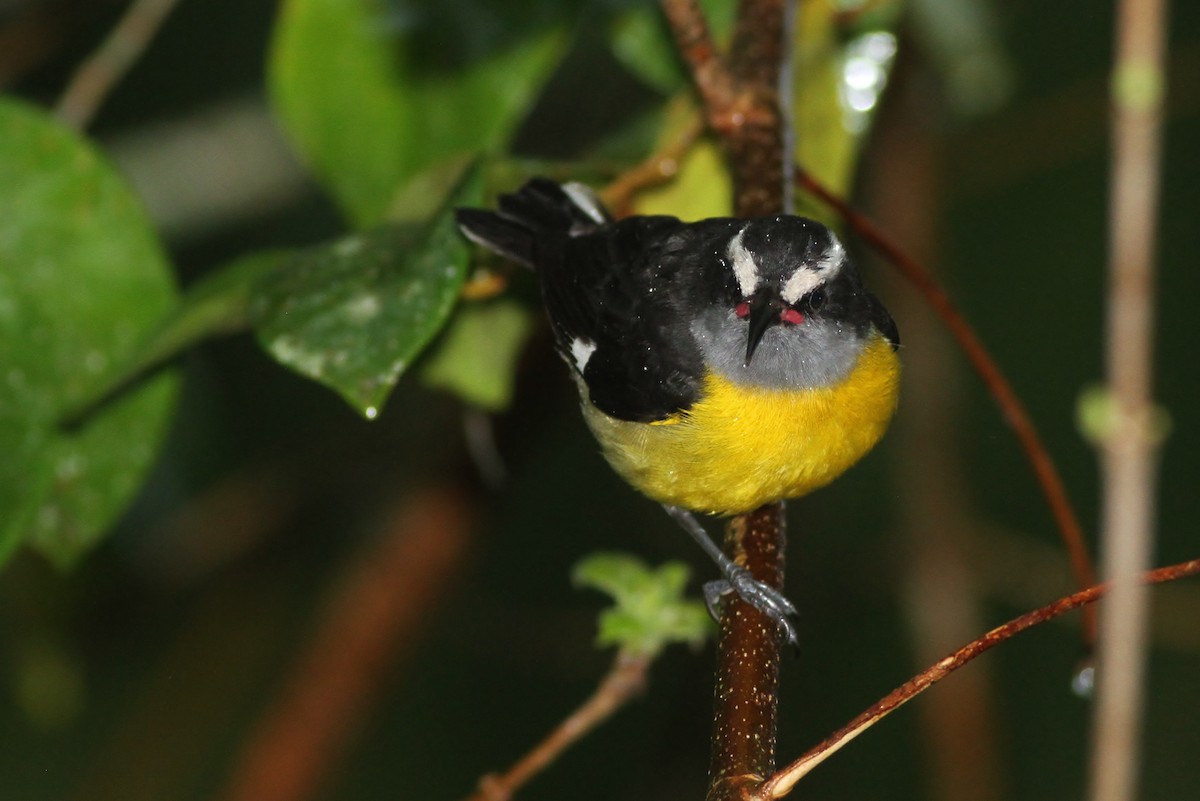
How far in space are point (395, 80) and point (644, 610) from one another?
1.44 metres

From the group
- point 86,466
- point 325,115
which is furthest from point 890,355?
point 86,466

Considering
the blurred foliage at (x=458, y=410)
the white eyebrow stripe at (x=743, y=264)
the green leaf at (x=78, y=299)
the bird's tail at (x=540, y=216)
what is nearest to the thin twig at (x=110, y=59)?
the blurred foliage at (x=458, y=410)

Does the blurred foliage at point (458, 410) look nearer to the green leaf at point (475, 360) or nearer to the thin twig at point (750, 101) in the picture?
the green leaf at point (475, 360)

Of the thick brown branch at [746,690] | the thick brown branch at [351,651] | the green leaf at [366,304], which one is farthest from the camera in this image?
the thick brown branch at [351,651]

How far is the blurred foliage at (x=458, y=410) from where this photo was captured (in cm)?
264

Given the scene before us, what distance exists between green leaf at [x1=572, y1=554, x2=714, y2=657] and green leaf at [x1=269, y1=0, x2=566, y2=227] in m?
1.11

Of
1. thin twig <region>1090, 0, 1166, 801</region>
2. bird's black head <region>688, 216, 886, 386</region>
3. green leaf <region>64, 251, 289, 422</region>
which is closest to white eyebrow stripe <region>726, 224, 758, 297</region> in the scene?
bird's black head <region>688, 216, 886, 386</region>

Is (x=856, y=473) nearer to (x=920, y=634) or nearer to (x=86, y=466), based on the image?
(x=920, y=634)

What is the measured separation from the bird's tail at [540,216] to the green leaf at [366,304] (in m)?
0.45

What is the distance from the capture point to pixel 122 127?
180 inches

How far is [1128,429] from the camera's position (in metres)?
1.17

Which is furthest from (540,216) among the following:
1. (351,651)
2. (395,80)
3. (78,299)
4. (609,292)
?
(351,651)

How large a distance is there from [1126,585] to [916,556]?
303cm

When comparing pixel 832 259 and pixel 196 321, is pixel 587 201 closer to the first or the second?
pixel 832 259
